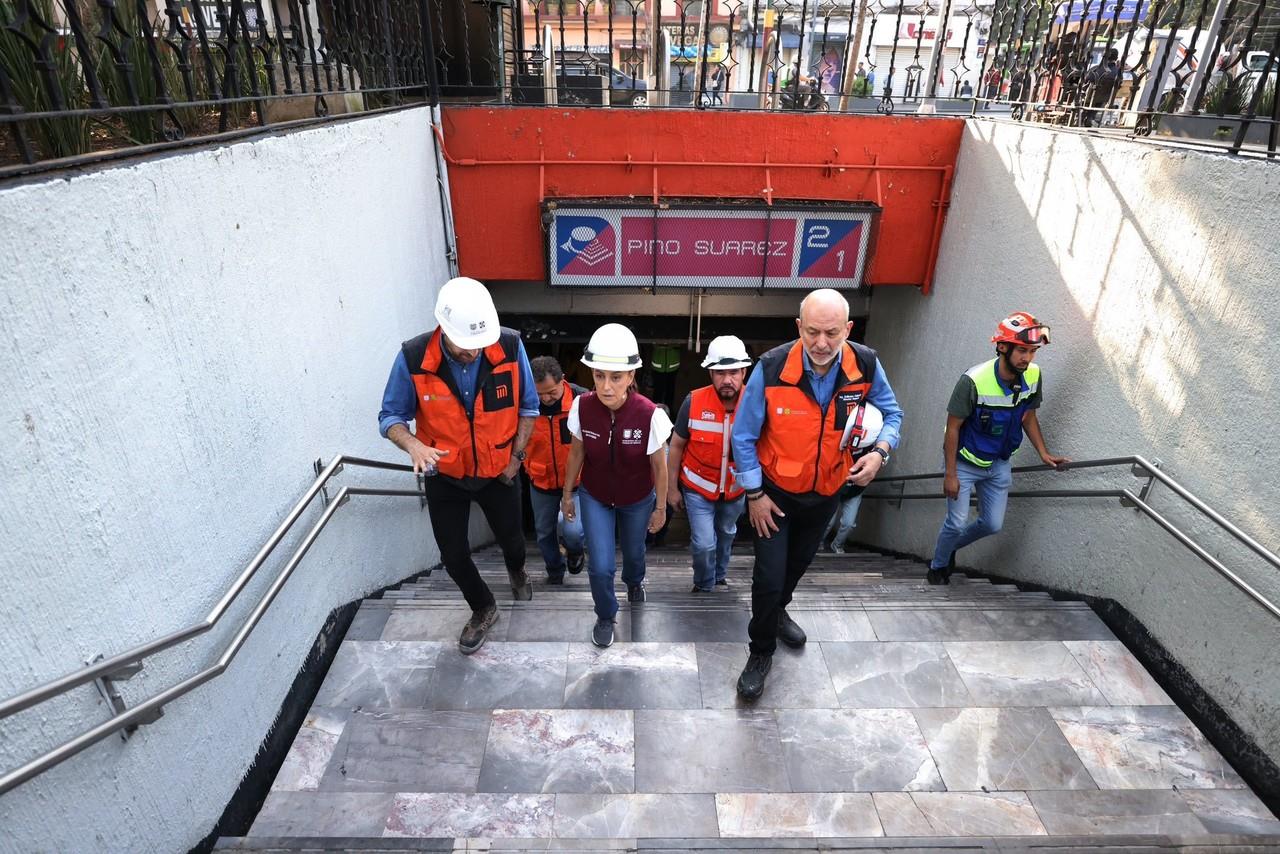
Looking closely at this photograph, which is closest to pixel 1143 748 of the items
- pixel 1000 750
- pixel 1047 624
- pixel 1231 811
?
pixel 1231 811

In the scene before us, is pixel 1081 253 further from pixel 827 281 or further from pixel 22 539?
pixel 22 539

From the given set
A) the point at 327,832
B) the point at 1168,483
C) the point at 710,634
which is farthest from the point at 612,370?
the point at 1168,483

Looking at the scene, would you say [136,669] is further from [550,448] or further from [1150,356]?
[1150,356]

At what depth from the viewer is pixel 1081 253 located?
414cm

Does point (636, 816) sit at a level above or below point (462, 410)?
below

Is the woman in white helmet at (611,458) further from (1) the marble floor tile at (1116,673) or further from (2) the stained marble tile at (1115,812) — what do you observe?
(1) the marble floor tile at (1116,673)

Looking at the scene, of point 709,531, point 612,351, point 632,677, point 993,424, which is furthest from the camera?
point 993,424

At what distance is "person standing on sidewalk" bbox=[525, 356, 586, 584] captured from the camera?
392cm

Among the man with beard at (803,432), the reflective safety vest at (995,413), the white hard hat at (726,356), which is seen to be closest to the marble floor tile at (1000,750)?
the man with beard at (803,432)

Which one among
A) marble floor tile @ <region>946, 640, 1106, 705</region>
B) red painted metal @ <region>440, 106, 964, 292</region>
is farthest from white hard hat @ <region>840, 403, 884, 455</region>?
red painted metal @ <region>440, 106, 964, 292</region>

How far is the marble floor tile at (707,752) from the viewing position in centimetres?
274

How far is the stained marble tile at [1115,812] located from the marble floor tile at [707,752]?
100 cm

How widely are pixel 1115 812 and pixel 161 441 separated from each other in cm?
361

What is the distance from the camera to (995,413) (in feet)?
13.2
